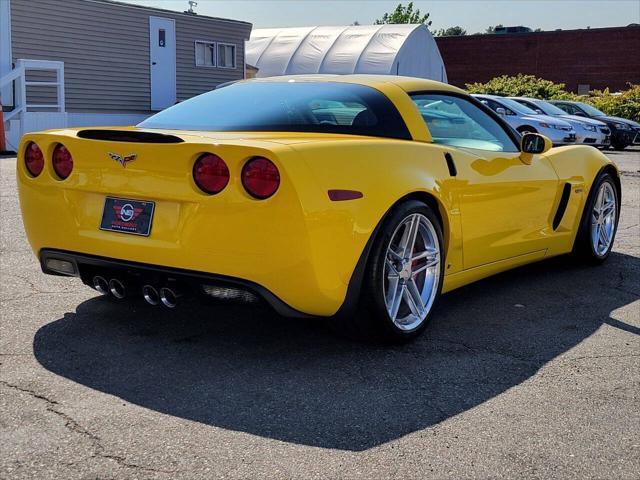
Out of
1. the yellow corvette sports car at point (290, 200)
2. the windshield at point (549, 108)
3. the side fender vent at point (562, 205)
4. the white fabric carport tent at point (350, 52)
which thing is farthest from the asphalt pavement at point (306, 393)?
the white fabric carport tent at point (350, 52)

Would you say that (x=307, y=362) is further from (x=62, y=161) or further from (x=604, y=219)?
(x=604, y=219)

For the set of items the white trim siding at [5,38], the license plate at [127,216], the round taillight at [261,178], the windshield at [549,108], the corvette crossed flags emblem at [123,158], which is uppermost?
the white trim siding at [5,38]

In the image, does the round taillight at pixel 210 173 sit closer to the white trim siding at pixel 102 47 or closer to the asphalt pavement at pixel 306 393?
the asphalt pavement at pixel 306 393

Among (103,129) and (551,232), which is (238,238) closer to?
(103,129)

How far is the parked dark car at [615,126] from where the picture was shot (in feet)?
82.4

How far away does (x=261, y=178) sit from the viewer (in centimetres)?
374

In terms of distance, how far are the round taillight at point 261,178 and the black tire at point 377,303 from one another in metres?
0.64

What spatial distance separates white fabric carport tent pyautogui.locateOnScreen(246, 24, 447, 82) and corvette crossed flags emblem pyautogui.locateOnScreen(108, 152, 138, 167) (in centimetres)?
3177

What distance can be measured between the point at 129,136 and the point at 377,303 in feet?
4.50

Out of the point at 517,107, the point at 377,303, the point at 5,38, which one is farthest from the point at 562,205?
the point at 5,38

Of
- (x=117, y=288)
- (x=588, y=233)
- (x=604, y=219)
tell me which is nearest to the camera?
(x=117, y=288)

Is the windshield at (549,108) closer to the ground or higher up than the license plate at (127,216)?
higher up

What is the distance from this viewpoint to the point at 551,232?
5938mm

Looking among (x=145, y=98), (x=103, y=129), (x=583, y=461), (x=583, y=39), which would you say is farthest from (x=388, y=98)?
(x=583, y=39)
